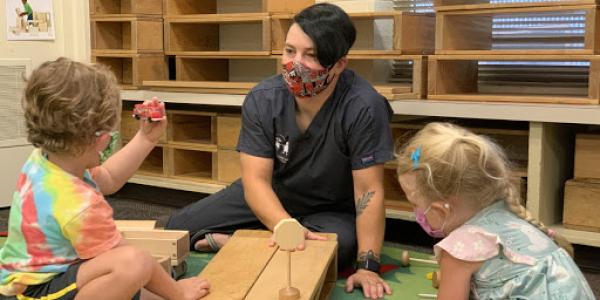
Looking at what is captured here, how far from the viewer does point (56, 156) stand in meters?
1.29

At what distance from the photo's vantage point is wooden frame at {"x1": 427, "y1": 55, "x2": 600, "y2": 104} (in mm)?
2037

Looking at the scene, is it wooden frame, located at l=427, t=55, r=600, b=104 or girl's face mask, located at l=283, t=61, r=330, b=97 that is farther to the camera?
wooden frame, located at l=427, t=55, r=600, b=104

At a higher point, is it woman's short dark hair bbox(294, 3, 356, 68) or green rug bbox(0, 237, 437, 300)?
woman's short dark hair bbox(294, 3, 356, 68)

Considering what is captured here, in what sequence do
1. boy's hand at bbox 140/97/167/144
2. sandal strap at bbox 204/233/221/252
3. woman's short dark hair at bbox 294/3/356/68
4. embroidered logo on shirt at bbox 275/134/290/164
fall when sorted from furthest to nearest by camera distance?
sandal strap at bbox 204/233/221/252, embroidered logo on shirt at bbox 275/134/290/164, woman's short dark hair at bbox 294/3/356/68, boy's hand at bbox 140/97/167/144

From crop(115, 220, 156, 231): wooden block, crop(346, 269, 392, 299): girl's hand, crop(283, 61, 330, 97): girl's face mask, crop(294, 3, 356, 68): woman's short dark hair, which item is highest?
crop(294, 3, 356, 68): woman's short dark hair

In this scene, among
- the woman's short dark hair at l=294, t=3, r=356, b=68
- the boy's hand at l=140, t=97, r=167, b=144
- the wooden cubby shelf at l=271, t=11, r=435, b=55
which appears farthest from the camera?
the wooden cubby shelf at l=271, t=11, r=435, b=55

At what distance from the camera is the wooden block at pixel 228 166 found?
107 inches

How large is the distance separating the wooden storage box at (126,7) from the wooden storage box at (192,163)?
0.62 m

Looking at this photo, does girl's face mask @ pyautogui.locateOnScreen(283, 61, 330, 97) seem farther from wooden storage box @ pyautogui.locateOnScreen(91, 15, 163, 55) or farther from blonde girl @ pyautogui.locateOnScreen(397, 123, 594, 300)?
wooden storage box @ pyautogui.locateOnScreen(91, 15, 163, 55)

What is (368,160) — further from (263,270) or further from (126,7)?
(126,7)

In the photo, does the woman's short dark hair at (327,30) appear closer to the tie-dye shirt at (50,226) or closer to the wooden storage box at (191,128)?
the tie-dye shirt at (50,226)

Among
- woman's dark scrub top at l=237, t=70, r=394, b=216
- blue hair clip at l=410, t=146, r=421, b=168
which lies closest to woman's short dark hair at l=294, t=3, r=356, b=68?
woman's dark scrub top at l=237, t=70, r=394, b=216

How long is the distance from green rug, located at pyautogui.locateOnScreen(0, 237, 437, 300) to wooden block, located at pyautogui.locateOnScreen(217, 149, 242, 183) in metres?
0.65

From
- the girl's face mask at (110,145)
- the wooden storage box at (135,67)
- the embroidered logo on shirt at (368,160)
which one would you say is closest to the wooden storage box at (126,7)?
the wooden storage box at (135,67)
